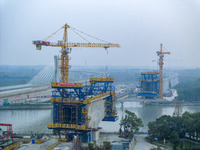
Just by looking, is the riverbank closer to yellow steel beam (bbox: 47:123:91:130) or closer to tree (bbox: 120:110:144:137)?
tree (bbox: 120:110:144:137)

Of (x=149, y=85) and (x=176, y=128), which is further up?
(x=149, y=85)

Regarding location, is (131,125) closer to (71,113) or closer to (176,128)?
(176,128)

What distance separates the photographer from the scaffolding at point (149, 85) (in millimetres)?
21344

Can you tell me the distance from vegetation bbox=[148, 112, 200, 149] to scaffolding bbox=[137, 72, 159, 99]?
1152 centimetres

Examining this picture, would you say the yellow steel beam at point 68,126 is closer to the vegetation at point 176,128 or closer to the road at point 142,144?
the road at point 142,144

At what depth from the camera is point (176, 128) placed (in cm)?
952

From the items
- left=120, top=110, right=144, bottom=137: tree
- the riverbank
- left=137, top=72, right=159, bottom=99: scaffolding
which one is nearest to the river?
the riverbank

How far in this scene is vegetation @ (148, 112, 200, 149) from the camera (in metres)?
9.09

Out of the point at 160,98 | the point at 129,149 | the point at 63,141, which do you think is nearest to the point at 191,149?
the point at 129,149

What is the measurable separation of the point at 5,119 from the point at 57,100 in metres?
6.56

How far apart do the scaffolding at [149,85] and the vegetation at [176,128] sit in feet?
37.8

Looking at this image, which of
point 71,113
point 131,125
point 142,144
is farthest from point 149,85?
point 71,113

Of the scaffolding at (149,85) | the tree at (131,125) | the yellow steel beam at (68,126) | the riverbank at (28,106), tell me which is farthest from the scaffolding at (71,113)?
the scaffolding at (149,85)

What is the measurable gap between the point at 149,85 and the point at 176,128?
1236 cm
